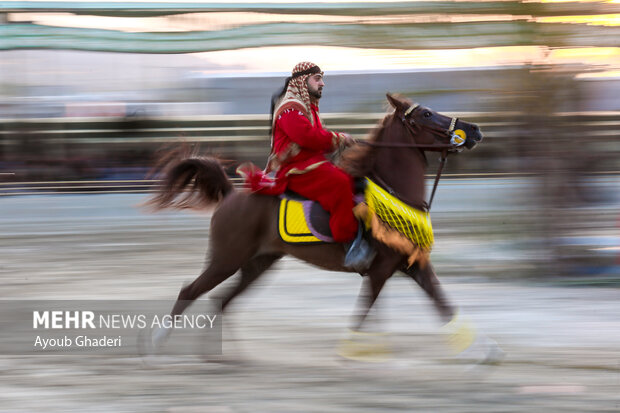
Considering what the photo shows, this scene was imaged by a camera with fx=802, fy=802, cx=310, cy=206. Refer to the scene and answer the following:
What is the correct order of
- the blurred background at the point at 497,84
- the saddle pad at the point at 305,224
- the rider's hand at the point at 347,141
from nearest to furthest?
1. the saddle pad at the point at 305,224
2. the rider's hand at the point at 347,141
3. the blurred background at the point at 497,84

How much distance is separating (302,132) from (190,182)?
106 cm

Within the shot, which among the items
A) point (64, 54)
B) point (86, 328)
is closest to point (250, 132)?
point (64, 54)

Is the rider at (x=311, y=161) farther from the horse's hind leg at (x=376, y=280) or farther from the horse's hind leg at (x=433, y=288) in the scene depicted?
the horse's hind leg at (x=433, y=288)

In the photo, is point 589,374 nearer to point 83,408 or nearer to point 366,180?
point 366,180

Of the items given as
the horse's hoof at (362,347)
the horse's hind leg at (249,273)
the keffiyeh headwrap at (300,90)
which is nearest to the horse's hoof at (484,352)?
the horse's hoof at (362,347)

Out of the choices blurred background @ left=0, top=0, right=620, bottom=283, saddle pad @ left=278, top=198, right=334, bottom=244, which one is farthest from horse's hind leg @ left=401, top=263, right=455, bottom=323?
blurred background @ left=0, top=0, right=620, bottom=283

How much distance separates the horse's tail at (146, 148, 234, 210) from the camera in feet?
19.6

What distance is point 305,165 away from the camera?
566 centimetres

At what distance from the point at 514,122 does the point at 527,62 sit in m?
0.66

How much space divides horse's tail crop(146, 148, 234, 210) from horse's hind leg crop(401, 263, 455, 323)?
1.50 metres

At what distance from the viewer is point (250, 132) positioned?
1898 centimetres

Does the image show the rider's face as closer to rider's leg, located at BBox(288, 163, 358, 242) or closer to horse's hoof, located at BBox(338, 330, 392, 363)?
rider's leg, located at BBox(288, 163, 358, 242)

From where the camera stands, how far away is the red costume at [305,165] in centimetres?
555

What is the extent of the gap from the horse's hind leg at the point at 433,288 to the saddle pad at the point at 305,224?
63 cm
